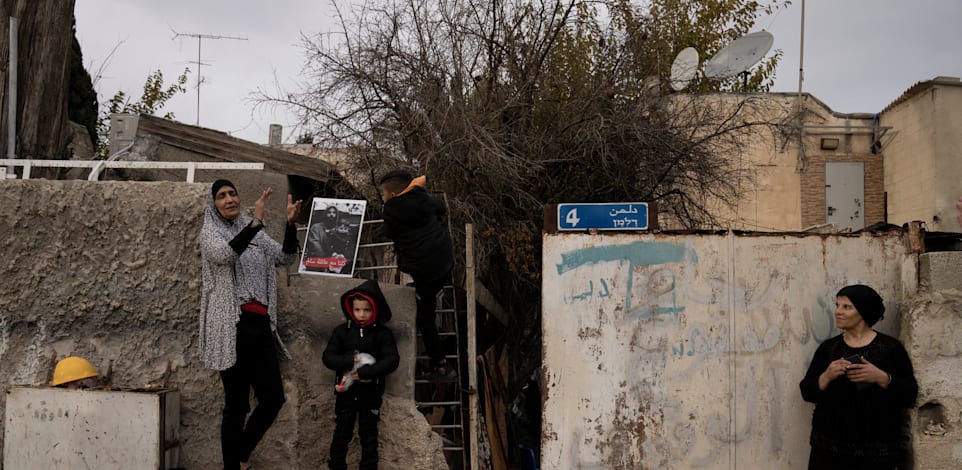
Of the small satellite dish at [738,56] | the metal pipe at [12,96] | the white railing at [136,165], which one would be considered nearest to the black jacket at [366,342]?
the white railing at [136,165]

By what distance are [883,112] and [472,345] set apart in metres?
12.6

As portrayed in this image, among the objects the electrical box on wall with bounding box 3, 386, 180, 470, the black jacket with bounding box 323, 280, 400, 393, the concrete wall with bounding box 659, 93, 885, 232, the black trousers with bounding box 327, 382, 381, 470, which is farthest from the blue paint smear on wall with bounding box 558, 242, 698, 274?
the concrete wall with bounding box 659, 93, 885, 232

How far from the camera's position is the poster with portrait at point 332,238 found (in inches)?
237

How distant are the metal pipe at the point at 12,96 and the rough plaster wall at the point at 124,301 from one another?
68.8 inches

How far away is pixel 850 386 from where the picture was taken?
4.53 metres

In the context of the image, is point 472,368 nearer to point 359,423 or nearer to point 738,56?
point 359,423

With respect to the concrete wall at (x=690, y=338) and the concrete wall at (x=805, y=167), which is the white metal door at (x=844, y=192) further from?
the concrete wall at (x=690, y=338)

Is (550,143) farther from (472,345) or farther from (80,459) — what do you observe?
(80,459)

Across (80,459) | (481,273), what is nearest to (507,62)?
(481,273)

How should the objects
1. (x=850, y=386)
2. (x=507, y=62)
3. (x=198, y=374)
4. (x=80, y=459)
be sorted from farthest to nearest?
1. (x=507, y=62)
2. (x=198, y=374)
3. (x=80, y=459)
4. (x=850, y=386)

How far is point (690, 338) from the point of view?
16.8 ft

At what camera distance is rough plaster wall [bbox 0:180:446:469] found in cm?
538

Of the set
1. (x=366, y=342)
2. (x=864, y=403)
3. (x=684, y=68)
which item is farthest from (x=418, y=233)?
(x=684, y=68)

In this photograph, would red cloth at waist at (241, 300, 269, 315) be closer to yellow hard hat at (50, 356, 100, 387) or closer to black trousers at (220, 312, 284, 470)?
black trousers at (220, 312, 284, 470)
